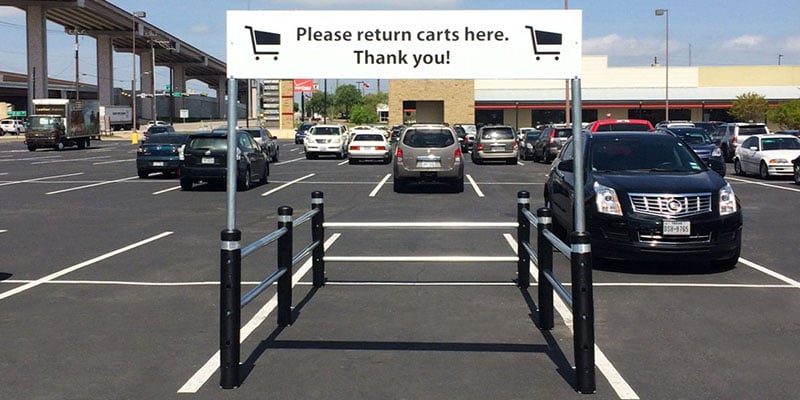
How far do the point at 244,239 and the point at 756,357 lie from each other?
8.14 meters

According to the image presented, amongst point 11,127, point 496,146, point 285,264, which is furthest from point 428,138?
point 11,127

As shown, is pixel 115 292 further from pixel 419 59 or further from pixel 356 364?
pixel 419 59

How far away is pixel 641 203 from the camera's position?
9578 millimetres

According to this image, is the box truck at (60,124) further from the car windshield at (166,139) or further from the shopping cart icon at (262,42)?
the shopping cart icon at (262,42)

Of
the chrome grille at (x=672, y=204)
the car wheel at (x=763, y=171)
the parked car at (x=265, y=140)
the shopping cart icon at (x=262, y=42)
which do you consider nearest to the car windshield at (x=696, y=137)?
the car wheel at (x=763, y=171)

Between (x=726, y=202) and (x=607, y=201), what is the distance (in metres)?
1.38

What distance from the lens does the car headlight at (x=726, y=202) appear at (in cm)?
965

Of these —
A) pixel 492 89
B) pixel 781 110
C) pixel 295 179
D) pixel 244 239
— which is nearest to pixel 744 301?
pixel 244 239

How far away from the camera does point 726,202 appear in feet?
31.9

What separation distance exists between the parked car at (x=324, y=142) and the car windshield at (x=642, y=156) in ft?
97.6

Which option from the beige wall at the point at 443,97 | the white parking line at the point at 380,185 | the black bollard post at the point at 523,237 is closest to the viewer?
the black bollard post at the point at 523,237

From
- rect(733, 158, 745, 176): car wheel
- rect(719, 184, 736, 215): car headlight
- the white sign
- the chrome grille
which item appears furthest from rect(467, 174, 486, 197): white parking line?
the white sign

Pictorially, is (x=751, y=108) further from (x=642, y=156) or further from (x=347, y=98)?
(x=347, y=98)

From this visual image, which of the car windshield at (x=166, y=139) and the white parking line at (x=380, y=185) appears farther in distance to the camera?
the car windshield at (x=166, y=139)
